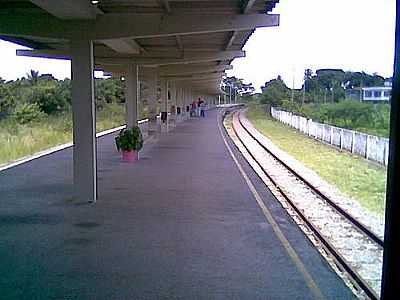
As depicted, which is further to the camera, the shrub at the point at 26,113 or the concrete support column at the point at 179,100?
the concrete support column at the point at 179,100

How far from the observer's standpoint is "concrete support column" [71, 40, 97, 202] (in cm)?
1046

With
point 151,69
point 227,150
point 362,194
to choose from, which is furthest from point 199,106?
point 362,194

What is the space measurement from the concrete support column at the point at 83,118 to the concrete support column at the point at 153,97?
1647cm

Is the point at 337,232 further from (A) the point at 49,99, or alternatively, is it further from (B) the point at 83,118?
(A) the point at 49,99

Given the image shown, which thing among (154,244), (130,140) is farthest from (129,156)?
(154,244)

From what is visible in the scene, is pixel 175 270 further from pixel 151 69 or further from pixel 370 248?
pixel 151 69

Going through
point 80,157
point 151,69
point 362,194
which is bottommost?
point 362,194

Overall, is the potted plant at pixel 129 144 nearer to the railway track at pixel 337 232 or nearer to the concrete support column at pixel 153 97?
the railway track at pixel 337 232

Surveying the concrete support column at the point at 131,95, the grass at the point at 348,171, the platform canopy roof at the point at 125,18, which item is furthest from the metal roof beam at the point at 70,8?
the concrete support column at the point at 131,95

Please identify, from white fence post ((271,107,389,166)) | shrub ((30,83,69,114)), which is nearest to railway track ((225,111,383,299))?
white fence post ((271,107,389,166))

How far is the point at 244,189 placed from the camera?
1255 centimetres

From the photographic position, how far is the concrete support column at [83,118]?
1046 cm

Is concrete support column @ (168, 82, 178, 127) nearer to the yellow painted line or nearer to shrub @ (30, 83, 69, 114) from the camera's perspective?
shrub @ (30, 83, 69, 114)

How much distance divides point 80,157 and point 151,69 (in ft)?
54.3
